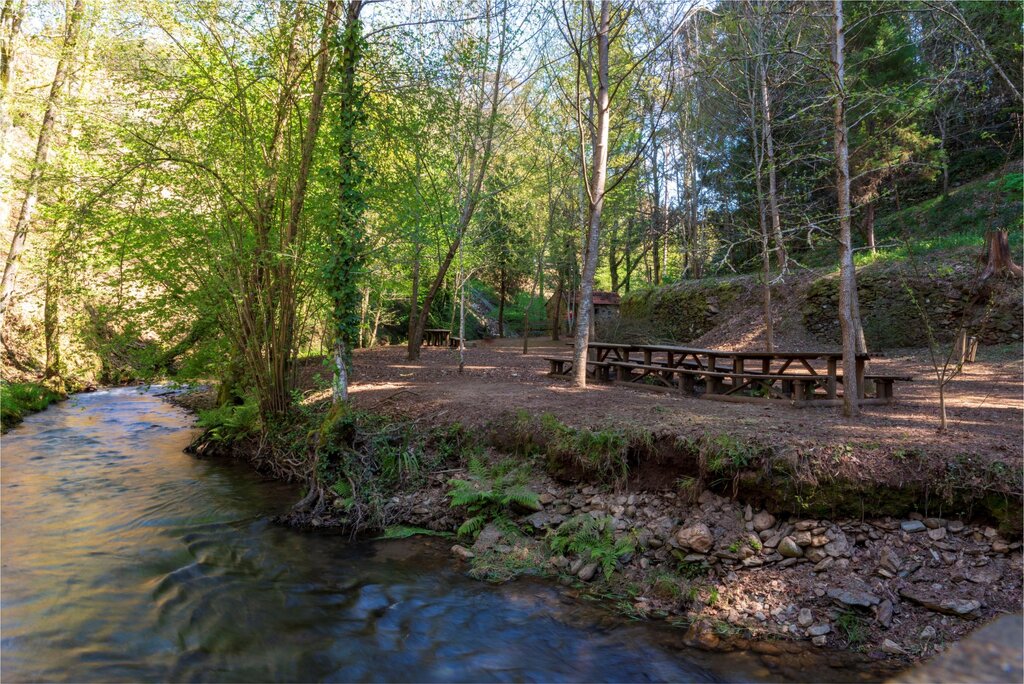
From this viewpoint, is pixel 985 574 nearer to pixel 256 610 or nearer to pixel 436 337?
pixel 256 610

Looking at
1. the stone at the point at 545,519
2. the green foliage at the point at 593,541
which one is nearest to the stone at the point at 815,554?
the green foliage at the point at 593,541

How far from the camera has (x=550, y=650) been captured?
4.99 meters

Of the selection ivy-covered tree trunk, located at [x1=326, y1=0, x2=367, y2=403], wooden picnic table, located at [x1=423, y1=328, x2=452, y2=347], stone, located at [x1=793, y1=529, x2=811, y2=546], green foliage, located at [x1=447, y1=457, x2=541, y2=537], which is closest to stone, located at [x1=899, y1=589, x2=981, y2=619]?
stone, located at [x1=793, y1=529, x2=811, y2=546]

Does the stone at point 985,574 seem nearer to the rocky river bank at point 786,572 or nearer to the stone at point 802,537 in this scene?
the rocky river bank at point 786,572

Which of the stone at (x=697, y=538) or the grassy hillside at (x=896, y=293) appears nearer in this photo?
the stone at (x=697, y=538)

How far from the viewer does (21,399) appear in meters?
12.5

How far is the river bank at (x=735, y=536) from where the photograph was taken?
4.82 metres

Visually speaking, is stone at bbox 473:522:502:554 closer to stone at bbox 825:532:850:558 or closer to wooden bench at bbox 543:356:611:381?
stone at bbox 825:532:850:558

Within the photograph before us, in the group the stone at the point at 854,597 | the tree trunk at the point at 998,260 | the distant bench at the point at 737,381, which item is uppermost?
the tree trunk at the point at 998,260

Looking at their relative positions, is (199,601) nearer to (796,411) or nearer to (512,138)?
(796,411)

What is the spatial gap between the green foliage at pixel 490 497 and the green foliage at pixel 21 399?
10.1m

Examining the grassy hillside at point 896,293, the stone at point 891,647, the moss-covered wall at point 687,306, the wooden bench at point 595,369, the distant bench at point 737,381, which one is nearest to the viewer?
the stone at point 891,647

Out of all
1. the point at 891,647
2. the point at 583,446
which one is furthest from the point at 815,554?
the point at 583,446

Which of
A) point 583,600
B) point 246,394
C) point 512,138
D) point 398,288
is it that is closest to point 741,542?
point 583,600
